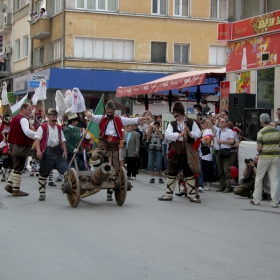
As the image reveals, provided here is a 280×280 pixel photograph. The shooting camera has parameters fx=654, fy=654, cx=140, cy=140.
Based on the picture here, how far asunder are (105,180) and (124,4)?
2792 centimetres

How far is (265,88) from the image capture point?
2020 centimetres

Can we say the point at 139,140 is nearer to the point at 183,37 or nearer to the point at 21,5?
the point at 183,37

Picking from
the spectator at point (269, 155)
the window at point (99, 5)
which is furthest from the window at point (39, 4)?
the spectator at point (269, 155)

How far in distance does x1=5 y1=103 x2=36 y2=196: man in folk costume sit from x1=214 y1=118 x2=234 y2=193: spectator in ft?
15.1

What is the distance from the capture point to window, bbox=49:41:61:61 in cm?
3897

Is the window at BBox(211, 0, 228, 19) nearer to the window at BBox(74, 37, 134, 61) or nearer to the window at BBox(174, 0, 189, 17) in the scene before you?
the window at BBox(174, 0, 189, 17)

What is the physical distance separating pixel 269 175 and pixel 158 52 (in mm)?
27360

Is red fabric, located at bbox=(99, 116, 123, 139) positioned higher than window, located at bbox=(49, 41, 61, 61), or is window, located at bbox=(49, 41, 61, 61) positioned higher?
window, located at bbox=(49, 41, 61, 61)

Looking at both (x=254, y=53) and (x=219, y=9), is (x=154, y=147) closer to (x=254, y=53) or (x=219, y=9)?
(x=254, y=53)

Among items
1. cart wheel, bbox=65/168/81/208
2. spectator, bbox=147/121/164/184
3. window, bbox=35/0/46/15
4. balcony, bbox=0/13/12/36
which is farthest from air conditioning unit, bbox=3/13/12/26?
cart wheel, bbox=65/168/81/208

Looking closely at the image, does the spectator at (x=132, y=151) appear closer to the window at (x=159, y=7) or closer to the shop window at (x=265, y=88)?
the shop window at (x=265, y=88)

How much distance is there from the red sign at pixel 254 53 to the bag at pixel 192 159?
7473mm

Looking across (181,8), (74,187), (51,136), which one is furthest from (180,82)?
(181,8)

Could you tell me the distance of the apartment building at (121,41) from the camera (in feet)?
124
